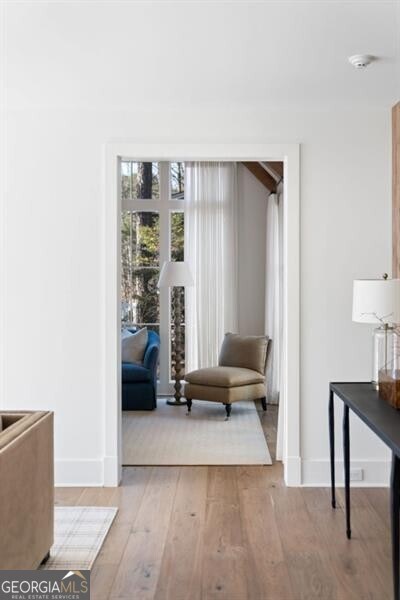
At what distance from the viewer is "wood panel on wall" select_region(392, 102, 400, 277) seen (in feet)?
12.1

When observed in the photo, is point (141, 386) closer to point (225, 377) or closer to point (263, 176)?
point (225, 377)

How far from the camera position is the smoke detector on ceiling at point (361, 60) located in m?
3.01

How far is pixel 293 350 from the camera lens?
3891 millimetres

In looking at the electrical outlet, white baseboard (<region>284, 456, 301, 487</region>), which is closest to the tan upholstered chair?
white baseboard (<region>284, 456, 301, 487</region>)

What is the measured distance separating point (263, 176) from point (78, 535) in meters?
4.78

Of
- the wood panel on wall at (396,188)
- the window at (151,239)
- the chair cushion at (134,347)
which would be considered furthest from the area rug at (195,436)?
the wood panel on wall at (396,188)

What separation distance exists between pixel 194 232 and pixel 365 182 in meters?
3.41

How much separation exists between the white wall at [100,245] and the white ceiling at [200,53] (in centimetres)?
15

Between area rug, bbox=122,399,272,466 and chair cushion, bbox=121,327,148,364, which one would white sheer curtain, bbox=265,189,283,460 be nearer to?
area rug, bbox=122,399,272,466

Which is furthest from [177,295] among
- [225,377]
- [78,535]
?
[78,535]

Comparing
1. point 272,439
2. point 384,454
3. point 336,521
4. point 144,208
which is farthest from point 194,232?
point 336,521

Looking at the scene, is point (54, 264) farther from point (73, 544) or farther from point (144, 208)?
point (144, 208)

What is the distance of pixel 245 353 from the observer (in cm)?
643

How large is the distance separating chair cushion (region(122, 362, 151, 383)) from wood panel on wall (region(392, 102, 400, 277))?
3.29m
